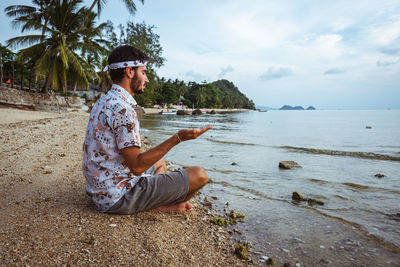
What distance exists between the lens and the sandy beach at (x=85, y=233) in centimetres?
205

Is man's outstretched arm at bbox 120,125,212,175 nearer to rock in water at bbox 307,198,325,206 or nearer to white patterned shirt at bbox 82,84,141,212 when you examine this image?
white patterned shirt at bbox 82,84,141,212

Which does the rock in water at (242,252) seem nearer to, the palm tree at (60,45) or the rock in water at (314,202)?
the rock in water at (314,202)

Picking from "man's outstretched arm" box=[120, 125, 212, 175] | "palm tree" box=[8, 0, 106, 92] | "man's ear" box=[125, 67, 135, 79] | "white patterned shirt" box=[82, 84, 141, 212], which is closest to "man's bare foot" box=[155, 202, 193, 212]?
"white patterned shirt" box=[82, 84, 141, 212]

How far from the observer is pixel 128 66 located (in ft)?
7.90

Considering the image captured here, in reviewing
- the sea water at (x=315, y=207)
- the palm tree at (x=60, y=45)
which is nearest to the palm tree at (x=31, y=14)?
the palm tree at (x=60, y=45)

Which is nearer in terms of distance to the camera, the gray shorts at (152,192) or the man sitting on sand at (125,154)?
the man sitting on sand at (125,154)

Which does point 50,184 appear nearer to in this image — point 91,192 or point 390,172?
point 91,192

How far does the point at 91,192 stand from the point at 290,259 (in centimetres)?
226

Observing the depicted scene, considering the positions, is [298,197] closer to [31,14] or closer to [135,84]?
[135,84]

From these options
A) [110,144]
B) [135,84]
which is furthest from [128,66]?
[110,144]

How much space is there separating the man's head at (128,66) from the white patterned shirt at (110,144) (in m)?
0.13

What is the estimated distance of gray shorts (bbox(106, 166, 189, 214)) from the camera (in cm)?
259

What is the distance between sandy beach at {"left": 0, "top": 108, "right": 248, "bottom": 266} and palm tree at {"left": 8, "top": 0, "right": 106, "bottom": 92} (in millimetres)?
16323

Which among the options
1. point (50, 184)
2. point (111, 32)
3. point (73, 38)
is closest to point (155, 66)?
point (111, 32)
